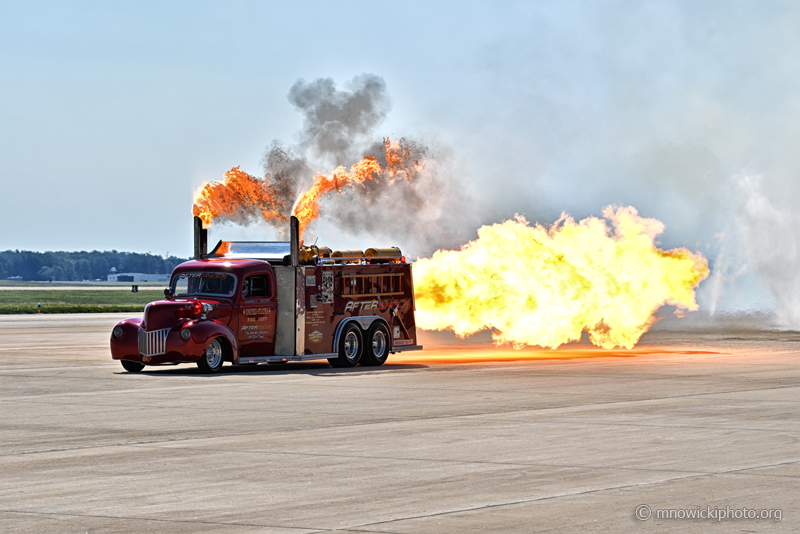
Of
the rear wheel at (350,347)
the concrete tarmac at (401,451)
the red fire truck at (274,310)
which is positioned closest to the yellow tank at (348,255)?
the red fire truck at (274,310)

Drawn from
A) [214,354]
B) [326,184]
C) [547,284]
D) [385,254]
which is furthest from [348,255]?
[547,284]

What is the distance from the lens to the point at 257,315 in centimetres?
2553

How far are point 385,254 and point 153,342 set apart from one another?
6750 millimetres

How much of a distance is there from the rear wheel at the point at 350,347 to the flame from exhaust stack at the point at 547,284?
562cm

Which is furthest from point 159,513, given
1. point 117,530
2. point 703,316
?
point 703,316

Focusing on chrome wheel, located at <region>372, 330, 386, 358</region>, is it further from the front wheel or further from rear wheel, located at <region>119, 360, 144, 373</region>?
rear wheel, located at <region>119, 360, 144, 373</region>

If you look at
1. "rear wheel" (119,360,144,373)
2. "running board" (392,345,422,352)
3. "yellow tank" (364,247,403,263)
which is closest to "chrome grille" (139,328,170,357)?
"rear wheel" (119,360,144,373)

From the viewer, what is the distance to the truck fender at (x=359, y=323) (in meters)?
26.7

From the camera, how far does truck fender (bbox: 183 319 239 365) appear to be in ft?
78.8

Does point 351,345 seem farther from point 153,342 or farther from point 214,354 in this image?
point 153,342

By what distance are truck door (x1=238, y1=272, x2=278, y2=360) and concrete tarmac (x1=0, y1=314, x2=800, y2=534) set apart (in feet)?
2.40

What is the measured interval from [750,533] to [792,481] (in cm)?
250

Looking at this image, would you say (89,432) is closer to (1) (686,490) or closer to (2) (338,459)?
(2) (338,459)

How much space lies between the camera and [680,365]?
2662 centimetres
